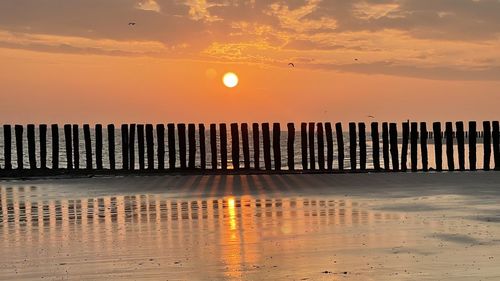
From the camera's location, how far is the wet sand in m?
6.09

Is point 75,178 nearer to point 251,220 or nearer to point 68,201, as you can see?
point 68,201

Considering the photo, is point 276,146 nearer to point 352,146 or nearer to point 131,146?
point 352,146

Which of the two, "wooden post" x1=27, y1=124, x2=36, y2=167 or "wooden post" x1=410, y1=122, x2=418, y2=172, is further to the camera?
"wooden post" x1=27, y1=124, x2=36, y2=167

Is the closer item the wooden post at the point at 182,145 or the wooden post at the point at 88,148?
the wooden post at the point at 182,145

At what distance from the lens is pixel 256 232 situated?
833 centimetres

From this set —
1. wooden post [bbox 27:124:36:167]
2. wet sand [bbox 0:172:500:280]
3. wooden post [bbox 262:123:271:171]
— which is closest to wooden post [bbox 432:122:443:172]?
wooden post [bbox 262:123:271:171]

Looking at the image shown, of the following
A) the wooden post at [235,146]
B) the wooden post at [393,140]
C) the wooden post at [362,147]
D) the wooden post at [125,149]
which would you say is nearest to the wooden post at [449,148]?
the wooden post at [393,140]

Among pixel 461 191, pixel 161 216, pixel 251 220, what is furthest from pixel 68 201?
pixel 461 191

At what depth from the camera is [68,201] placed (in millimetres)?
12711

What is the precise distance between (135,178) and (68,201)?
556 centimetres

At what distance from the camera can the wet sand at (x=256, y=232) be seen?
609 cm

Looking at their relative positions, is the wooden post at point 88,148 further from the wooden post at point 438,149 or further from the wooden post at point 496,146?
the wooden post at point 496,146

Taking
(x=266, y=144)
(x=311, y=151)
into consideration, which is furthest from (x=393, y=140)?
(x=266, y=144)

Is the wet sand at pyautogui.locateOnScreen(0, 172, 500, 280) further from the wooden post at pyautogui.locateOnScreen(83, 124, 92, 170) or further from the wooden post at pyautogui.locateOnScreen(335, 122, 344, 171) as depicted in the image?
the wooden post at pyautogui.locateOnScreen(83, 124, 92, 170)
